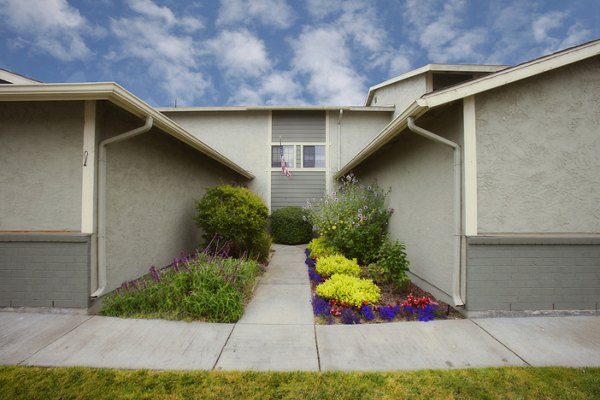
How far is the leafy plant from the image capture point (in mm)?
3412

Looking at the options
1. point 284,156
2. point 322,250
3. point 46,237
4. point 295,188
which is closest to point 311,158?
point 284,156

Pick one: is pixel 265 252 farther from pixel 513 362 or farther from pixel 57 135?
pixel 513 362

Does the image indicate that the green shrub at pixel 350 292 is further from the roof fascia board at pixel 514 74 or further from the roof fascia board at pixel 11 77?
the roof fascia board at pixel 11 77

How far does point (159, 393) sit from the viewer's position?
209cm

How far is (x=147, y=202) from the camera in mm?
4754

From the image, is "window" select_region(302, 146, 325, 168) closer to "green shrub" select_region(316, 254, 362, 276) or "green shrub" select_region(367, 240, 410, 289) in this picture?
"green shrub" select_region(316, 254, 362, 276)

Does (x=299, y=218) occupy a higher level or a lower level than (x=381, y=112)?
lower

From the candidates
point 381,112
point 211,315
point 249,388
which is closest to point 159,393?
point 249,388

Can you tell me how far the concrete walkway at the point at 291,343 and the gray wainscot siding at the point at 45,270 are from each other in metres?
0.21

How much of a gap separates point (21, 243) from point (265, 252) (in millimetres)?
4403

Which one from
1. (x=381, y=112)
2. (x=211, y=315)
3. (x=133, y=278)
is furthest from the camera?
(x=381, y=112)

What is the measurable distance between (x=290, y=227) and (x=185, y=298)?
6797mm

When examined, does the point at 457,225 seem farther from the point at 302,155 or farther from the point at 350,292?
the point at 302,155

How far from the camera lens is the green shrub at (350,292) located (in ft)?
12.0
